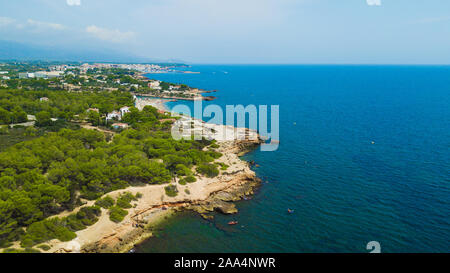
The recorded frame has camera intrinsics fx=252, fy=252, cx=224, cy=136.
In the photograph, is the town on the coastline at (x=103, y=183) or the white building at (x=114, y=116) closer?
the town on the coastline at (x=103, y=183)

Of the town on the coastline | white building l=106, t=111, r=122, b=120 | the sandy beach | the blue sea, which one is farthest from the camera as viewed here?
white building l=106, t=111, r=122, b=120

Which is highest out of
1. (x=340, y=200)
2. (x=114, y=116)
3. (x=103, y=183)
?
(x=114, y=116)

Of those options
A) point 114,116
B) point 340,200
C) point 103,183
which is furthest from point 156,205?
point 114,116

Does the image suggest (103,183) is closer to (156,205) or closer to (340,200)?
(156,205)

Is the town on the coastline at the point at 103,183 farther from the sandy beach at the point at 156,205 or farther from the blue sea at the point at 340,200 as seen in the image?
the blue sea at the point at 340,200

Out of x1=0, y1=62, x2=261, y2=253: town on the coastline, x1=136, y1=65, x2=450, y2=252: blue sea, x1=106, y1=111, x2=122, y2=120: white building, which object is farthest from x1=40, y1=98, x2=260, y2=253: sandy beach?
x1=106, y1=111, x2=122, y2=120: white building

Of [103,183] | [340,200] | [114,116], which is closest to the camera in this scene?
[103,183]

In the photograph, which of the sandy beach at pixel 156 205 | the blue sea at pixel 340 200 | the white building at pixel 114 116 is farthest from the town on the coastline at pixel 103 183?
the white building at pixel 114 116

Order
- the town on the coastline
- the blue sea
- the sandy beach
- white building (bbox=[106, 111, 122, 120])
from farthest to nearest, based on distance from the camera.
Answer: white building (bbox=[106, 111, 122, 120]), the blue sea, the sandy beach, the town on the coastline

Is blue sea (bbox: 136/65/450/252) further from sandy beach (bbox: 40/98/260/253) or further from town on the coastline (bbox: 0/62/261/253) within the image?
town on the coastline (bbox: 0/62/261/253)
